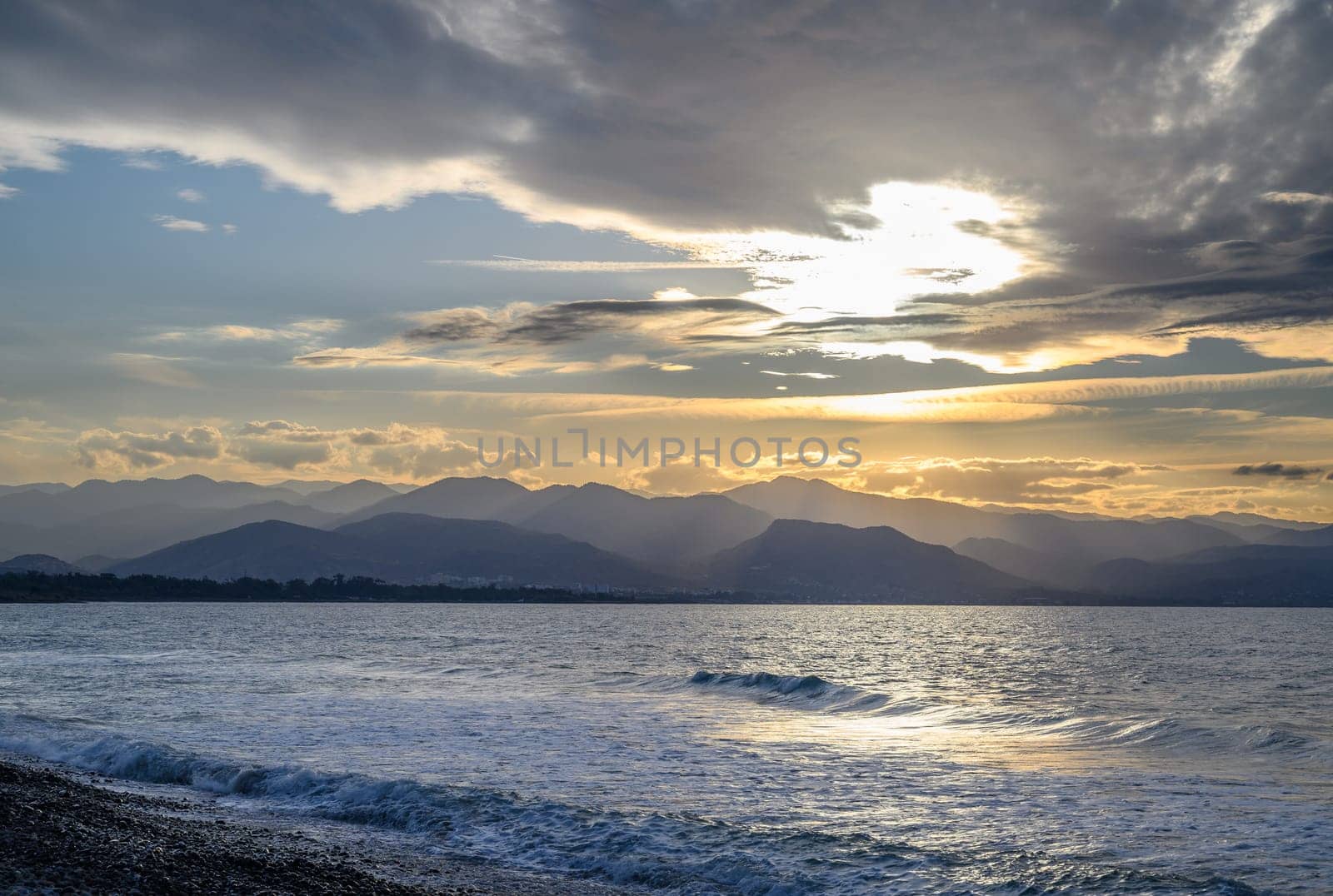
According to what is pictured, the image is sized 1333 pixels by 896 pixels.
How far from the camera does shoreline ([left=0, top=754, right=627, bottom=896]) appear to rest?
760 inches

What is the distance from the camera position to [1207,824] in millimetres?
26859

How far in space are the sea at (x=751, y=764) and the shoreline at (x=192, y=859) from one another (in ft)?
5.22

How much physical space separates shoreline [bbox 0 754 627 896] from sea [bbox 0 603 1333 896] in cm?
159

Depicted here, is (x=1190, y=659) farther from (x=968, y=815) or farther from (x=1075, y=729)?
(x=968, y=815)

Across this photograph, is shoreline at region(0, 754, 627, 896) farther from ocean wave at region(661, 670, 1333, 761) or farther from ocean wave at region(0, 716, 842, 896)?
ocean wave at region(661, 670, 1333, 761)

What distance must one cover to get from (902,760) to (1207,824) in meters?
13.0

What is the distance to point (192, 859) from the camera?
21094 millimetres

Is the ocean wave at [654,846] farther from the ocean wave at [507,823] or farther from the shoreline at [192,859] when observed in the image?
the shoreline at [192,859]

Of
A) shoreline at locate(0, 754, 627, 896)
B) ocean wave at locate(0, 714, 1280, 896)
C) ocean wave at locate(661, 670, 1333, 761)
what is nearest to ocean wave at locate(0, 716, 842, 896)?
ocean wave at locate(0, 714, 1280, 896)

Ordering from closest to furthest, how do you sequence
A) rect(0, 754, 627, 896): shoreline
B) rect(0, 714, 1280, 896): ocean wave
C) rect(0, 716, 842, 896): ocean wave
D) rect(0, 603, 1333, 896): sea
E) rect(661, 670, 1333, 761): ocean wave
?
rect(0, 754, 627, 896): shoreline, rect(0, 714, 1280, 896): ocean wave, rect(0, 716, 842, 896): ocean wave, rect(0, 603, 1333, 896): sea, rect(661, 670, 1333, 761): ocean wave

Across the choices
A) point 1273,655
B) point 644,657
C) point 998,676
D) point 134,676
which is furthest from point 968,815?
point 1273,655

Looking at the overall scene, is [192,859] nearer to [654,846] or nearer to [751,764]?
[654,846]

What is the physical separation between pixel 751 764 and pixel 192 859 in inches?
A: 838

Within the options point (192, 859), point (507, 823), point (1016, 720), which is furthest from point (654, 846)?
point (1016, 720)
